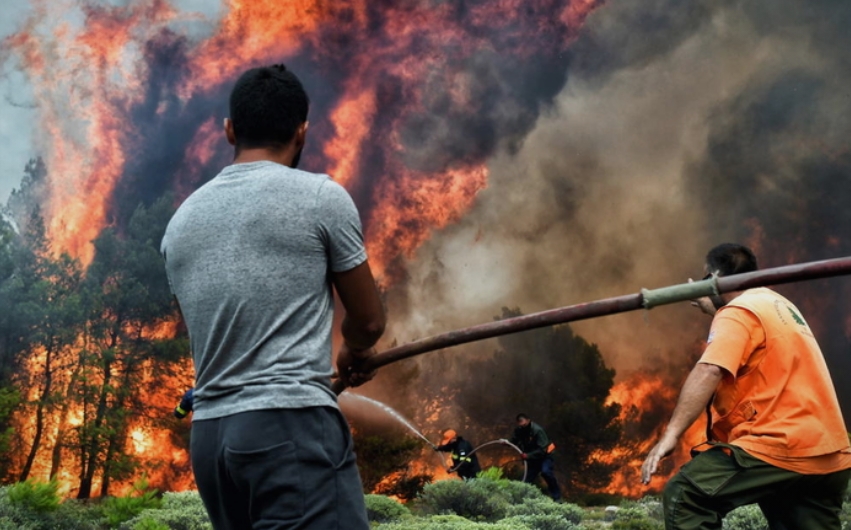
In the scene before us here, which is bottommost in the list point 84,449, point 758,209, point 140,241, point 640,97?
point 84,449

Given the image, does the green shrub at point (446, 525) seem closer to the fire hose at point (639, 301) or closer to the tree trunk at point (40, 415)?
the fire hose at point (639, 301)

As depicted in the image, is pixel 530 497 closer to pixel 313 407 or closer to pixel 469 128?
pixel 313 407

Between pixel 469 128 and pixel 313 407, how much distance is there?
19.6m

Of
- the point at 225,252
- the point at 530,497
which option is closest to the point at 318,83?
the point at 530,497

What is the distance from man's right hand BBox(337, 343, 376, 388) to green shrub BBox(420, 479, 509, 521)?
276 inches

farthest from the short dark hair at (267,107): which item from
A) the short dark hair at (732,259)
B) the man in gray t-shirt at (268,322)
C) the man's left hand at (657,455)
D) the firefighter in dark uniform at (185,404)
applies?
the short dark hair at (732,259)

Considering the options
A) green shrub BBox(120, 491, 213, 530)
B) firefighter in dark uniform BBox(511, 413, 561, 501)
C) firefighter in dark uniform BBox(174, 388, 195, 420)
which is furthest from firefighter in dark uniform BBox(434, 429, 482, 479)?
firefighter in dark uniform BBox(174, 388, 195, 420)

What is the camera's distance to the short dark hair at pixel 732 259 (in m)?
3.90

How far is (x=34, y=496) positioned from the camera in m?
7.35

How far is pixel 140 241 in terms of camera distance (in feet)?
59.1

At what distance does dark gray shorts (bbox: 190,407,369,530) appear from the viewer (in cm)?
173

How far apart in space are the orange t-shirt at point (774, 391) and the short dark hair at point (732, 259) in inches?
12.0

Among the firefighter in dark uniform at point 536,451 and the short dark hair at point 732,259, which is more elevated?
the short dark hair at point 732,259

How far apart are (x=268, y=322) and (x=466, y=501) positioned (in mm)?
7958
